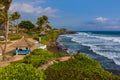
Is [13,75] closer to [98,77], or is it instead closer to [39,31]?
[98,77]

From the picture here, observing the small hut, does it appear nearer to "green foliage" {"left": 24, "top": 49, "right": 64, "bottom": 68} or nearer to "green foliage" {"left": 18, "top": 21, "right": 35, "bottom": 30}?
"green foliage" {"left": 24, "top": 49, "right": 64, "bottom": 68}

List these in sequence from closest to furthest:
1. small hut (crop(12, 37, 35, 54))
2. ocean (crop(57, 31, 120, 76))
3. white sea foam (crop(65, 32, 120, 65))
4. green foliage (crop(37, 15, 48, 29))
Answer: ocean (crop(57, 31, 120, 76)) < small hut (crop(12, 37, 35, 54)) < white sea foam (crop(65, 32, 120, 65)) < green foliage (crop(37, 15, 48, 29))

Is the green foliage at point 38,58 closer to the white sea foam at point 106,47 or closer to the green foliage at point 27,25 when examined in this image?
the white sea foam at point 106,47

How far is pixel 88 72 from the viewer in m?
16.3

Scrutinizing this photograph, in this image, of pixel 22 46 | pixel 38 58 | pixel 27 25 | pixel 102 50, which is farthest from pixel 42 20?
pixel 38 58

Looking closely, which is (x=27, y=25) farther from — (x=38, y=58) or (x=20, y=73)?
(x=20, y=73)

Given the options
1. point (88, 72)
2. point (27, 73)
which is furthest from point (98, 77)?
point (27, 73)

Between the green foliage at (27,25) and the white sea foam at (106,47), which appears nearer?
the white sea foam at (106,47)

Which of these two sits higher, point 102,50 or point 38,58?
point 38,58

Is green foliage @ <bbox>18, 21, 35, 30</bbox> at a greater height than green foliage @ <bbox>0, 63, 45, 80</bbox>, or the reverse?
green foliage @ <bbox>0, 63, 45, 80</bbox>

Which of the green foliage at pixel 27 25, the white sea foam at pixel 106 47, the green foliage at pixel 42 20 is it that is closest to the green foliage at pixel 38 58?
the white sea foam at pixel 106 47

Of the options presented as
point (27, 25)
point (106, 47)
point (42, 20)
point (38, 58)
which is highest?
point (42, 20)

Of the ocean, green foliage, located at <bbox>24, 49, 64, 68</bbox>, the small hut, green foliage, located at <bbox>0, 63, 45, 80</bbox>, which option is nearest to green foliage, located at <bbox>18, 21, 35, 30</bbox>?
the ocean

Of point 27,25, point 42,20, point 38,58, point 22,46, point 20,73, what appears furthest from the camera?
point 27,25
